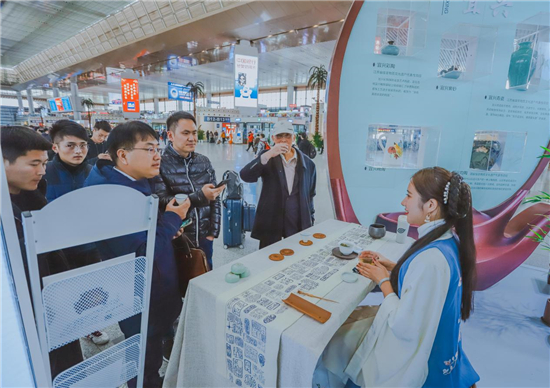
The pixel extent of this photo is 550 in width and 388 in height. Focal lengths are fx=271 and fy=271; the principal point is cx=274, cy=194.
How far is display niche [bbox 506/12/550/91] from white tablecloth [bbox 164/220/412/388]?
2.70 meters

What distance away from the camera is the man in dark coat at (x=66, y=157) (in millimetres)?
1671

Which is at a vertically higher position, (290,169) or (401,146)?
(401,146)

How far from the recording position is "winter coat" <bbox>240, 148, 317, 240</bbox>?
2346 millimetres

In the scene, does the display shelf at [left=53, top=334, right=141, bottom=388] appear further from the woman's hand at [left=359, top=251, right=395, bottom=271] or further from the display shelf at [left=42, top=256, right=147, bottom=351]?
the woman's hand at [left=359, top=251, right=395, bottom=271]

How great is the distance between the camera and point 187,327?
4.10 ft

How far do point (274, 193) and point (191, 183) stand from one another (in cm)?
73

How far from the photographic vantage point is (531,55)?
2.54 meters

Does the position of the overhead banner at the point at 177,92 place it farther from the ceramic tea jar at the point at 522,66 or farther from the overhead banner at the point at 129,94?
the ceramic tea jar at the point at 522,66

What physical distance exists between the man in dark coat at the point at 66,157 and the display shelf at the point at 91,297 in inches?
38.0

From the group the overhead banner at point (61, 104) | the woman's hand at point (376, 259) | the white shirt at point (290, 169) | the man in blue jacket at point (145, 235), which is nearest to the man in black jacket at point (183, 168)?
the man in blue jacket at point (145, 235)

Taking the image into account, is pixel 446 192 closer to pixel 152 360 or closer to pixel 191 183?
pixel 191 183

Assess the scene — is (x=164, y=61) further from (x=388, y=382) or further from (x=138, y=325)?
(x=388, y=382)

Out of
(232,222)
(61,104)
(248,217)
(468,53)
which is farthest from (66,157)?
(61,104)

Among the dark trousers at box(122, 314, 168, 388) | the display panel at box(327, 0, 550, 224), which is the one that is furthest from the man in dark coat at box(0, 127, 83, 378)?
the display panel at box(327, 0, 550, 224)
